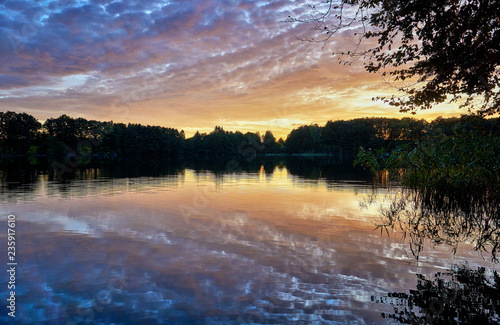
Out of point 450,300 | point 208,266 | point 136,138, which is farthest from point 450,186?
point 136,138

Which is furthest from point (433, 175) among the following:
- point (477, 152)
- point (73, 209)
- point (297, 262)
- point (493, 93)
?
point (73, 209)

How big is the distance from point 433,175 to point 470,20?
8.10m

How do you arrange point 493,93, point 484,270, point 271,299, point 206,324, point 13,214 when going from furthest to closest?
point 13,214 → point 493,93 → point 484,270 → point 271,299 → point 206,324

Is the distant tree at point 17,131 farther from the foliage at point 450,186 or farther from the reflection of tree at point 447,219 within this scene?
the reflection of tree at point 447,219

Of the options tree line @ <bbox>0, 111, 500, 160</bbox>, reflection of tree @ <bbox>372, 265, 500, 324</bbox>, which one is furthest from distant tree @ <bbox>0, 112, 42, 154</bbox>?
reflection of tree @ <bbox>372, 265, 500, 324</bbox>

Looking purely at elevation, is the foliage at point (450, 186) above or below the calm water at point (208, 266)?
above

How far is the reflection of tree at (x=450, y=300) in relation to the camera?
4.83 meters

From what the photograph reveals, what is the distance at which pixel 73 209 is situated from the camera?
14305 mm

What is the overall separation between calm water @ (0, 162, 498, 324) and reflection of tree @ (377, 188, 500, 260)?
2.54 ft

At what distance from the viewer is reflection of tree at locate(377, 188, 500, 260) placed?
9238 mm

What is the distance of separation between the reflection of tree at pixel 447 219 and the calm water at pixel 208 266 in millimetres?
774

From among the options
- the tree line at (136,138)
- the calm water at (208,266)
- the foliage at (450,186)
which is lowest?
the calm water at (208,266)

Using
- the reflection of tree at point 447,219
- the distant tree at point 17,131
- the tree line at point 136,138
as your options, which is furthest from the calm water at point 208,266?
the distant tree at point 17,131

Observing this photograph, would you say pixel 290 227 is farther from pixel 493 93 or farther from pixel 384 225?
pixel 493 93
